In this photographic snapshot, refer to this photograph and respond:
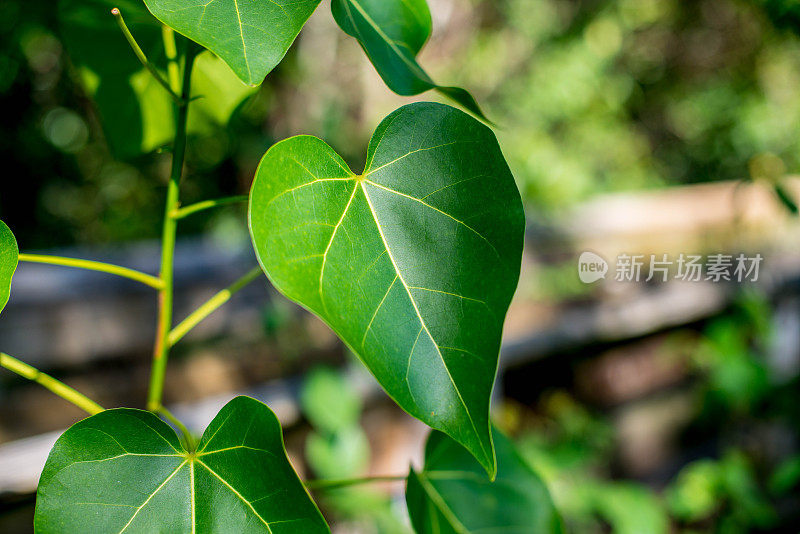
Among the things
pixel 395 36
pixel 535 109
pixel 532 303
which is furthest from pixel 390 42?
pixel 535 109

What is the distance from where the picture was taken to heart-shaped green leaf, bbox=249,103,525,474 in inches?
11.7

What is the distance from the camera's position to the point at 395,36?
393 mm

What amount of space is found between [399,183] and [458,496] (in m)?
0.28

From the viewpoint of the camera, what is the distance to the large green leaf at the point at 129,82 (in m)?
0.49

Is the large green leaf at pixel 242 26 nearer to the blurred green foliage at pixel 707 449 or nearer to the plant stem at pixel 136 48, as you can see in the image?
the plant stem at pixel 136 48

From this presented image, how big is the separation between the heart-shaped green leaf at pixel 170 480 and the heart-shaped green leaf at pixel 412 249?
8 cm

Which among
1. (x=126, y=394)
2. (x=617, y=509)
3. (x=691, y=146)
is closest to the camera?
(x=617, y=509)

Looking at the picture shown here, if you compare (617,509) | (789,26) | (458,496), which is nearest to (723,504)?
(617,509)

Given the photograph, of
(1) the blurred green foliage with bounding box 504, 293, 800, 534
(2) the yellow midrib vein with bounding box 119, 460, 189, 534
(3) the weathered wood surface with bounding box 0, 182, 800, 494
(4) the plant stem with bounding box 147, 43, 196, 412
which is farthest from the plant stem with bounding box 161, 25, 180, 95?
(1) the blurred green foliage with bounding box 504, 293, 800, 534

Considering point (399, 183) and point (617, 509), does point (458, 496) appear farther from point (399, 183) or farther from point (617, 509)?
point (617, 509)

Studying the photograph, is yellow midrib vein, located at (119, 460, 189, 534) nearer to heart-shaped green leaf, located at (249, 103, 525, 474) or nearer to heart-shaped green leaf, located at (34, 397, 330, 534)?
heart-shaped green leaf, located at (34, 397, 330, 534)

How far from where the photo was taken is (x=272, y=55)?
0.92ft

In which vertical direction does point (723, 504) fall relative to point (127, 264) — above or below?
below

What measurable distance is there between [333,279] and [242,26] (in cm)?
13
